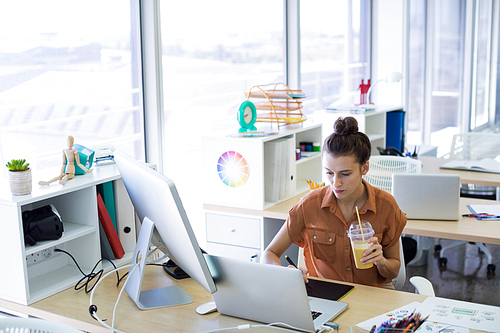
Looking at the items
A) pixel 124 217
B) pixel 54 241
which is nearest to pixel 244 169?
pixel 124 217

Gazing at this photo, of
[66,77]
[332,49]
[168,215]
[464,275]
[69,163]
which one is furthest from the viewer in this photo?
[332,49]

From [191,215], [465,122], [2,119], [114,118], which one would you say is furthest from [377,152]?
[465,122]

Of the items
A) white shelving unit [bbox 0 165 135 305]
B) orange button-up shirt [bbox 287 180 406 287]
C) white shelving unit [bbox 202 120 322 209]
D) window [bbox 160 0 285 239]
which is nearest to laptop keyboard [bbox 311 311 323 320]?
orange button-up shirt [bbox 287 180 406 287]

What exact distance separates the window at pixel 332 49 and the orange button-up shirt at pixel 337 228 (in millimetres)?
2896

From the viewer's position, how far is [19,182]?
178 centimetres

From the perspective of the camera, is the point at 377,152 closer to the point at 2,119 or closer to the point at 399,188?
the point at 399,188

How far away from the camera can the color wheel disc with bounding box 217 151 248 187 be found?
2.85 meters

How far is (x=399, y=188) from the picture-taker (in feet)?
8.52

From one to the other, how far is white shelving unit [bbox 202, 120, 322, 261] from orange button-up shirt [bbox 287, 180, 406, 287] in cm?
84

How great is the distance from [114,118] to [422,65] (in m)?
5.15

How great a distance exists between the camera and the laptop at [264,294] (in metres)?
1.39

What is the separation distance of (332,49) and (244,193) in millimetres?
2851

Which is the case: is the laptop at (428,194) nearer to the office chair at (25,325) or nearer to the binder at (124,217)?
the binder at (124,217)

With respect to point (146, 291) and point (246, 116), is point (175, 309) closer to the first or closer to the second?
point (146, 291)
